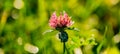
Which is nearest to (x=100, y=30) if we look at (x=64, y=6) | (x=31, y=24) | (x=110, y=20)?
(x=110, y=20)

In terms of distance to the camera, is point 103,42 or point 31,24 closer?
point 103,42

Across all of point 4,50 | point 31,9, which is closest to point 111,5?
point 31,9

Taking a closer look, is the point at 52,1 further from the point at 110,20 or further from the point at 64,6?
the point at 110,20

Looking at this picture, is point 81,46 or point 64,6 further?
point 64,6

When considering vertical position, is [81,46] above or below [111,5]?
below

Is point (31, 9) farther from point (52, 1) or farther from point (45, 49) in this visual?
point (45, 49)

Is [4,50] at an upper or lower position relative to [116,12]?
lower
